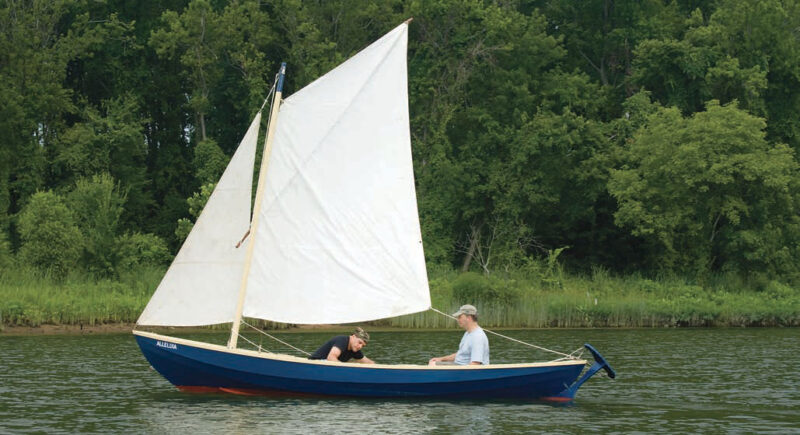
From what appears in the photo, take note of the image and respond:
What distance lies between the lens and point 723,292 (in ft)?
176

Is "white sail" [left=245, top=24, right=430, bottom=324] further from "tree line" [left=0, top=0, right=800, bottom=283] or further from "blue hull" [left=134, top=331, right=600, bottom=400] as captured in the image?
"tree line" [left=0, top=0, right=800, bottom=283]

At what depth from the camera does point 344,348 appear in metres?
24.8

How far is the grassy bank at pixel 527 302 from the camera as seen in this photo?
43062 mm

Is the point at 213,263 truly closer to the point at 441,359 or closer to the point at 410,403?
the point at 410,403

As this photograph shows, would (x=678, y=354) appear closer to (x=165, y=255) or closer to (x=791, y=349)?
(x=791, y=349)

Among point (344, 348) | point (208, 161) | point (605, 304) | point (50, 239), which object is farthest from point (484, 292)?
point (344, 348)

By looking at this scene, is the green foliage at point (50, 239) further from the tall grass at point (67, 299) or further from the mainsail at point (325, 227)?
the mainsail at point (325, 227)

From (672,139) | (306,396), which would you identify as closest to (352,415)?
(306,396)

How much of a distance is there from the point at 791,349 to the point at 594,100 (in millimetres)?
33307

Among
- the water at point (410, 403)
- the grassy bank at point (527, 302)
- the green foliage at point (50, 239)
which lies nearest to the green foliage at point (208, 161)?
the green foliage at point (50, 239)

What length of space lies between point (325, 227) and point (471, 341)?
3744 mm

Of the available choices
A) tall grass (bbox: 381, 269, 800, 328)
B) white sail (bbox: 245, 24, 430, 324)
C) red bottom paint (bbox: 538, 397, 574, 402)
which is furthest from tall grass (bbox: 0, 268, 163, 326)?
red bottom paint (bbox: 538, 397, 574, 402)

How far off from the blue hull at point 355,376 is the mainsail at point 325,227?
83 centimetres

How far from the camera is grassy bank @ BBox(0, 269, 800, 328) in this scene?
43062 mm
